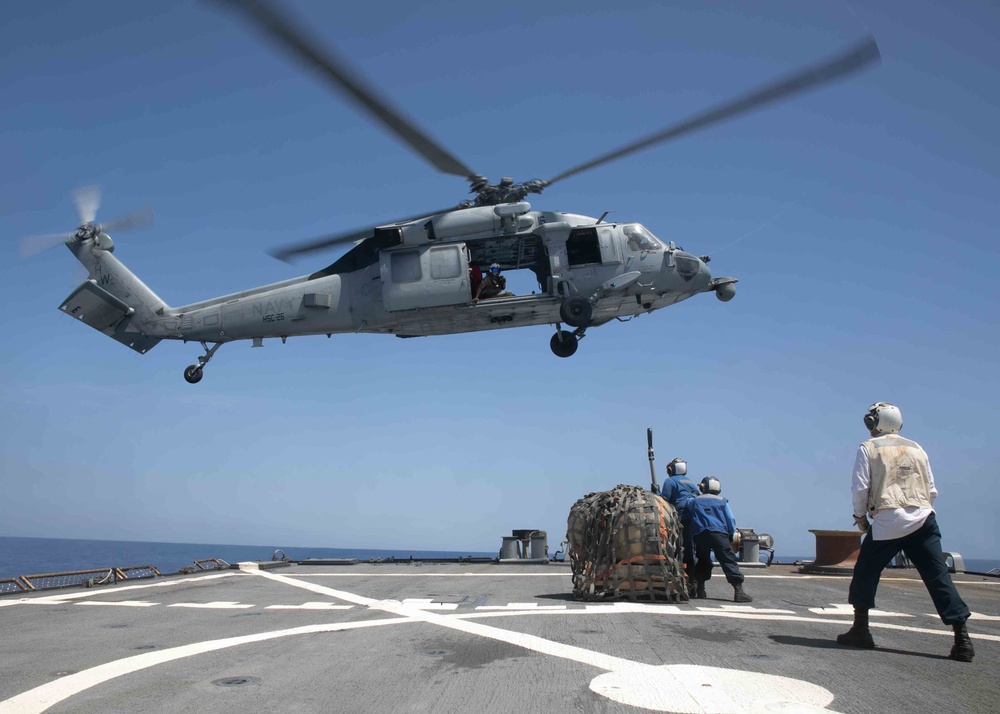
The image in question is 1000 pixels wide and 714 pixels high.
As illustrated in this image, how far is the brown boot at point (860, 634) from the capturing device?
17.9ft

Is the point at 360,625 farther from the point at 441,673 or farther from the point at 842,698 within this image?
the point at 842,698

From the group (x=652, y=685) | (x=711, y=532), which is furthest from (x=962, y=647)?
(x=711, y=532)

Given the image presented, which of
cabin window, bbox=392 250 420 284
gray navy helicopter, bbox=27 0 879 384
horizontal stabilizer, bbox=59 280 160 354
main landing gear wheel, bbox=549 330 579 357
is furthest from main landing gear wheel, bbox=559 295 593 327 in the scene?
horizontal stabilizer, bbox=59 280 160 354

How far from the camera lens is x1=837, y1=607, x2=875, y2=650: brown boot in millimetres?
5452

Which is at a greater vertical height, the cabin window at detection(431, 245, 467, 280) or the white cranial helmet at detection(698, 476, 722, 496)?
the cabin window at detection(431, 245, 467, 280)

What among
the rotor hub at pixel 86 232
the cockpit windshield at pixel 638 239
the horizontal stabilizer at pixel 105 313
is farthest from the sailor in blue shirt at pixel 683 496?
the rotor hub at pixel 86 232

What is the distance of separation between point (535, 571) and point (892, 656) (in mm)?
9786

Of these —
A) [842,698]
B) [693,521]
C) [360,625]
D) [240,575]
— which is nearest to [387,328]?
[240,575]

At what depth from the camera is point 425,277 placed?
1648 centimetres

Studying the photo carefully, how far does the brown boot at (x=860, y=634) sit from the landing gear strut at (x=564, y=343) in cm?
1296

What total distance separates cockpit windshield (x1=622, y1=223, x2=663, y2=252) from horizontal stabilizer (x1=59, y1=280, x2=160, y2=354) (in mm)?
12507

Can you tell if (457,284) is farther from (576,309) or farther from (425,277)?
(576,309)

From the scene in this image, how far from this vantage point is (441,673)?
4.47 metres

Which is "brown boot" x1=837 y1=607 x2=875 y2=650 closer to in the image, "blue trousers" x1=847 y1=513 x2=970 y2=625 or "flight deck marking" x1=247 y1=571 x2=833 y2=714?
"blue trousers" x1=847 y1=513 x2=970 y2=625
